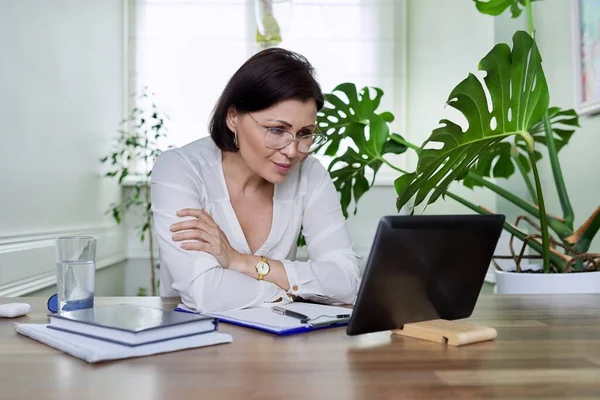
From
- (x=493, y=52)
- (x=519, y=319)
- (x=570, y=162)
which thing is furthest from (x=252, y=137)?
(x=570, y=162)

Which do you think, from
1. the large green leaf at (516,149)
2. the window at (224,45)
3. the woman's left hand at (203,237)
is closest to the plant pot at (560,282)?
the large green leaf at (516,149)

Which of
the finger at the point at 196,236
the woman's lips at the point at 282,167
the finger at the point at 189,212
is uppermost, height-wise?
the woman's lips at the point at 282,167

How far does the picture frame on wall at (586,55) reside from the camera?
274 centimetres

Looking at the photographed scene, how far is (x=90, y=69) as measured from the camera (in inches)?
139

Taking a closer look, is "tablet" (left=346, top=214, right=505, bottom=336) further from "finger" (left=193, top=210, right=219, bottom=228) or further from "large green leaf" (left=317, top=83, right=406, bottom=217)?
"large green leaf" (left=317, top=83, right=406, bottom=217)

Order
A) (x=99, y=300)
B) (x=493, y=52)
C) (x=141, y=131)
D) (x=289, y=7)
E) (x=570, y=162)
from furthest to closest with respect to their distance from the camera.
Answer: (x=141, y=131) < (x=289, y=7) < (x=570, y=162) < (x=493, y=52) < (x=99, y=300)

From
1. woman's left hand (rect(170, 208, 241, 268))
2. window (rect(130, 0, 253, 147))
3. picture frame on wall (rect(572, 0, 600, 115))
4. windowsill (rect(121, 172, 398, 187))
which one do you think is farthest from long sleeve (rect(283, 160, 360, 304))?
window (rect(130, 0, 253, 147))

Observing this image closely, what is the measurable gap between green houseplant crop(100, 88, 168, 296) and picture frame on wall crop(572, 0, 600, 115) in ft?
7.22

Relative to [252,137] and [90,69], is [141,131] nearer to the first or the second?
[90,69]

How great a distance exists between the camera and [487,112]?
1996mm

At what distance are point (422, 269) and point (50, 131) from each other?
211 centimetres

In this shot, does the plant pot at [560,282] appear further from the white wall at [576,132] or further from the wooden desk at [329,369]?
the wooden desk at [329,369]

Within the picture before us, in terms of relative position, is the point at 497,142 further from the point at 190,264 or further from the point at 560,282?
the point at 190,264

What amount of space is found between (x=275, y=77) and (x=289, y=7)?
1.78m
